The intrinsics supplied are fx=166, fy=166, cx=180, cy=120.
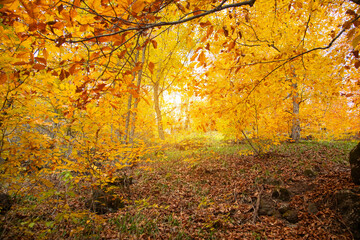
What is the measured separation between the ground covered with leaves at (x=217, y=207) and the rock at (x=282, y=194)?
0.05 meters

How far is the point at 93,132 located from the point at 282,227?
3971 millimetres

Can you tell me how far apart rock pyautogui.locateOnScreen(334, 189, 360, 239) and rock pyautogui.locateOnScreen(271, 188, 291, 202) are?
2.94 ft

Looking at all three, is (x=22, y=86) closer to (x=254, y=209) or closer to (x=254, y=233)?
(x=254, y=233)

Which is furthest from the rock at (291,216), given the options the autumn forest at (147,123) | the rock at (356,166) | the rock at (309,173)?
the rock at (309,173)

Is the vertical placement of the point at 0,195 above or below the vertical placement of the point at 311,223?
above

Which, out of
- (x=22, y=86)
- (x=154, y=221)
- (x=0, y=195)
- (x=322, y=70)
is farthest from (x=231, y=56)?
(x=0, y=195)

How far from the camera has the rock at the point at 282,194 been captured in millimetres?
Result: 3773

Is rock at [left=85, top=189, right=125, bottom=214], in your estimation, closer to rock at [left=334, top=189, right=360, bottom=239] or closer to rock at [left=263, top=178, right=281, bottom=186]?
rock at [left=263, top=178, right=281, bottom=186]

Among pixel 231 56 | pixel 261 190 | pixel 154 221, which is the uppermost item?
pixel 231 56

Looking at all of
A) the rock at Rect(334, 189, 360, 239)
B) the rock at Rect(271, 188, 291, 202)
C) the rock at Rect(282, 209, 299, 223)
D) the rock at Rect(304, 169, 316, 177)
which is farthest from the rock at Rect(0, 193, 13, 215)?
the rock at Rect(304, 169, 316, 177)

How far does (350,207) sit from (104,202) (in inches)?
194

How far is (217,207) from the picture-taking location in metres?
3.89

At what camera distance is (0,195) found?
330 centimetres

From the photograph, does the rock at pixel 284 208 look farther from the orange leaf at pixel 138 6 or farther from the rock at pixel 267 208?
the orange leaf at pixel 138 6
